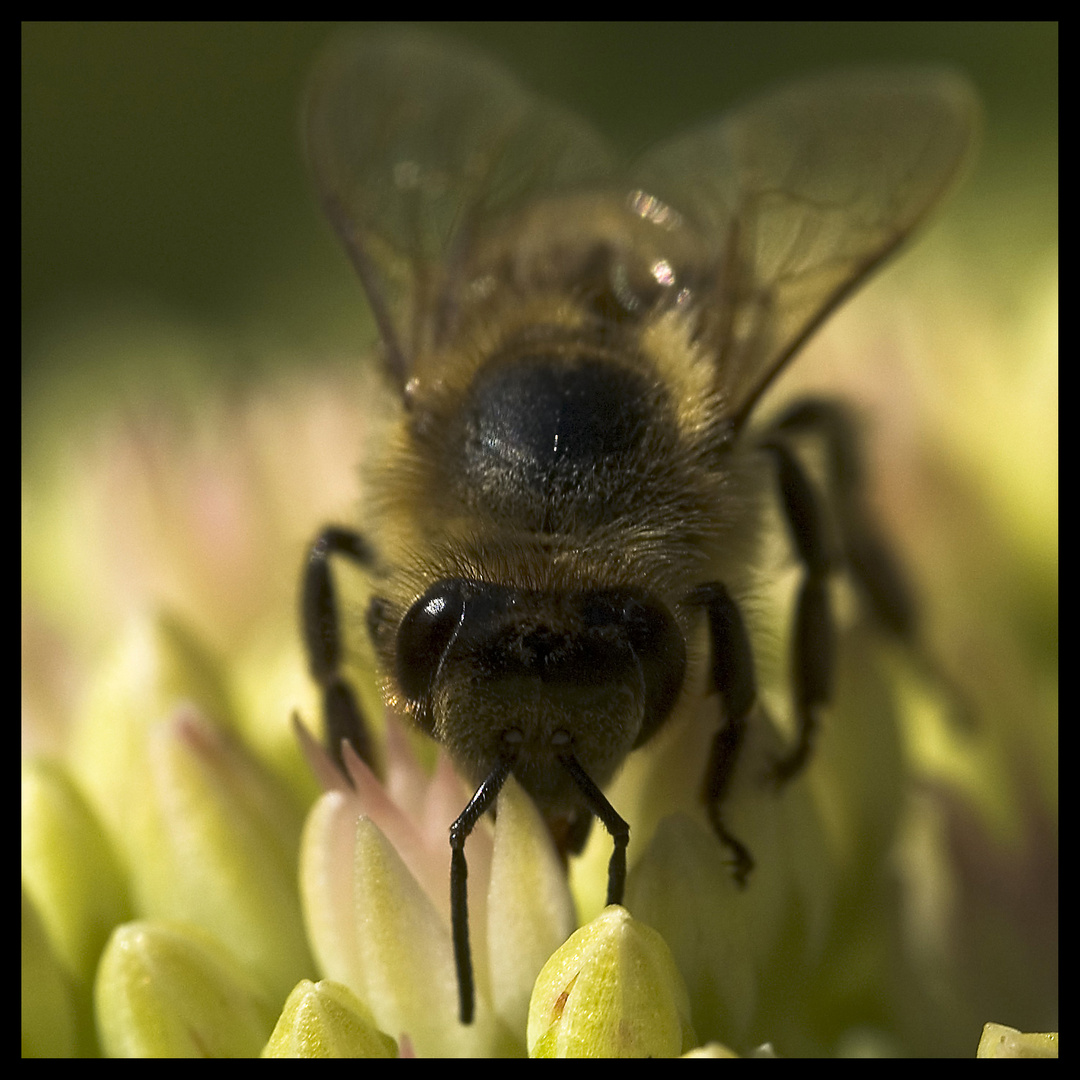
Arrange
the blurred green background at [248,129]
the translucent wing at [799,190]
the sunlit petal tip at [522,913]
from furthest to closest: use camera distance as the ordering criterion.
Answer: the blurred green background at [248,129] < the translucent wing at [799,190] < the sunlit petal tip at [522,913]

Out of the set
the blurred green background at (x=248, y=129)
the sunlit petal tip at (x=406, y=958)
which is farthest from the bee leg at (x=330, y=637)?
the blurred green background at (x=248, y=129)

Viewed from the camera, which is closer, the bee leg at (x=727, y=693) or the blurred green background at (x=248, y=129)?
the bee leg at (x=727, y=693)

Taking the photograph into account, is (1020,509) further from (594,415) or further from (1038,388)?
(594,415)

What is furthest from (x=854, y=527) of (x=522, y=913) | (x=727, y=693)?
(x=522, y=913)

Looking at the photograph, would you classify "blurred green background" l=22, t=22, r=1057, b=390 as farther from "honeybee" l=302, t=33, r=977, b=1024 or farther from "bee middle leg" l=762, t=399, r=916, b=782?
"bee middle leg" l=762, t=399, r=916, b=782

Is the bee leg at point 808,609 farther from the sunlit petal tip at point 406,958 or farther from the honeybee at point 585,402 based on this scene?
the sunlit petal tip at point 406,958

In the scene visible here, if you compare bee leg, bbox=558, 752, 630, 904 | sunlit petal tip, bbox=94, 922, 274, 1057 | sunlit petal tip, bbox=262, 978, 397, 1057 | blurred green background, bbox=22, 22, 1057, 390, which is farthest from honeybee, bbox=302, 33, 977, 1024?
blurred green background, bbox=22, 22, 1057, 390
